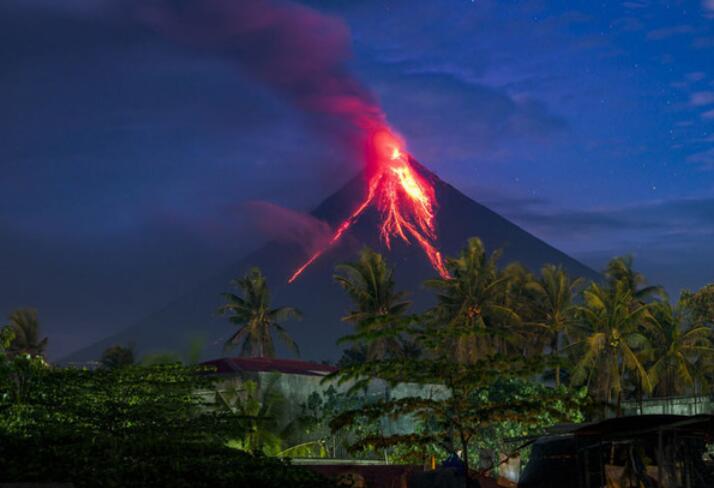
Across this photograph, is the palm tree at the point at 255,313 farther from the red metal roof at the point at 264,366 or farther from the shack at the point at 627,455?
the shack at the point at 627,455

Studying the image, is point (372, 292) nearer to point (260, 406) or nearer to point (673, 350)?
point (673, 350)

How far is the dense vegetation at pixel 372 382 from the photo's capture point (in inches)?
588

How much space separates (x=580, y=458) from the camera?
21.8 meters

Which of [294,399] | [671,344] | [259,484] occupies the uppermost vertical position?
[671,344]

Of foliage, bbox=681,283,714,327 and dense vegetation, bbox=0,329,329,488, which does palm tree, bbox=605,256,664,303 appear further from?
dense vegetation, bbox=0,329,329,488

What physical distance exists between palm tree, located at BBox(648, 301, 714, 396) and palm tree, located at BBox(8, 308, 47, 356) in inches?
1651

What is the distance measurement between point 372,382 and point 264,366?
507 cm

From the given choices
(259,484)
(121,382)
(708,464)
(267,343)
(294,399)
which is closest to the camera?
(259,484)

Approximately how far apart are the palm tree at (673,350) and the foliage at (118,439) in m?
41.7

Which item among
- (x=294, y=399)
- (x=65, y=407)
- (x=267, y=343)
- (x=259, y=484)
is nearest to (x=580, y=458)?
(x=259, y=484)

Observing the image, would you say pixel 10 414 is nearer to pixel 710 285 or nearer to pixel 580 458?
pixel 580 458

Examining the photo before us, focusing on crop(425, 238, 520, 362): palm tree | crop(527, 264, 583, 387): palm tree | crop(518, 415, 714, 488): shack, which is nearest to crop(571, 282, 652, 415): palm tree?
crop(425, 238, 520, 362): palm tree

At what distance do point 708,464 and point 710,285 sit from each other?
5410cm

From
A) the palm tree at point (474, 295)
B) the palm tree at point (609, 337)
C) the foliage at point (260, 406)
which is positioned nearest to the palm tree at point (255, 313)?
the palm tree at point (474, 295)
